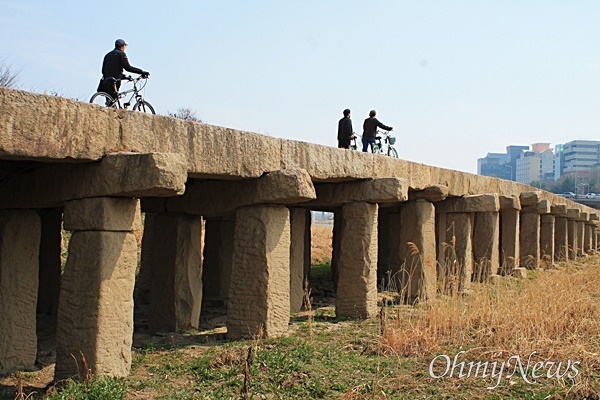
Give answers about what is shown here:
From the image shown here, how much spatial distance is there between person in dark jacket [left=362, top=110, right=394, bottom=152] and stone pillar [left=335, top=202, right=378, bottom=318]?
440 centimetres

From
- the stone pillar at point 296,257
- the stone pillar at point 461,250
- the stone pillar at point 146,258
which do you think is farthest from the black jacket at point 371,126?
the stone pillar at point 146,258

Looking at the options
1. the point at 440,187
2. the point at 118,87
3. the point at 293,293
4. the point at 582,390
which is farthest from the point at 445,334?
the point at 118,87

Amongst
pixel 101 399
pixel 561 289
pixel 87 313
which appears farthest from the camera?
pixel 561 289

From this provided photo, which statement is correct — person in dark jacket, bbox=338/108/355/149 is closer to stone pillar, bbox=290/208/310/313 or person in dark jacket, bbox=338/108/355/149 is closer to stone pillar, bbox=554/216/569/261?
stone pillar, bbox=290/208/310/313

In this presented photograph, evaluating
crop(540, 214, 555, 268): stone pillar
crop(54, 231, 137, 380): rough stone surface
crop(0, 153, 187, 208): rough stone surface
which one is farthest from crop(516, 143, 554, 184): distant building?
crop(54, 231, 137, 380): rough stone surface

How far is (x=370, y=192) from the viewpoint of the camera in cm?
996

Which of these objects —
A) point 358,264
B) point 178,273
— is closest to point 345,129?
point 358,264

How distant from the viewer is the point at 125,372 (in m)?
6.51

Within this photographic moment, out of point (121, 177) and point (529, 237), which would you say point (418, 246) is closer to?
point (121, 177)

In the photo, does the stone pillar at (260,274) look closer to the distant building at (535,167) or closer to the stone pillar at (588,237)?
the stone pillar at (588,237)

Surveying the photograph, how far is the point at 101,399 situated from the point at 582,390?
13.7ft

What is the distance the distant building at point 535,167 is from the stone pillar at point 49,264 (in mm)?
145095

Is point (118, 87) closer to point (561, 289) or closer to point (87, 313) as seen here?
point (87, 313)
